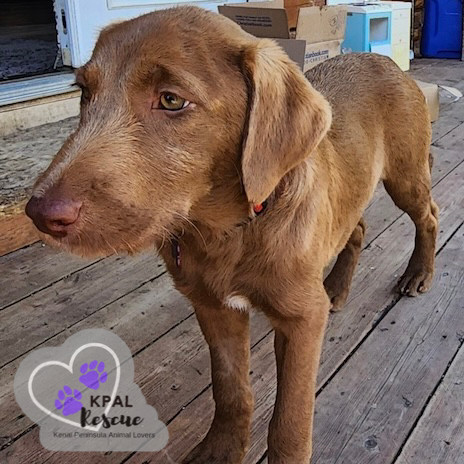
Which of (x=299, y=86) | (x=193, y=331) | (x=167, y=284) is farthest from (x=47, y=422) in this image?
(x=299, y=86)

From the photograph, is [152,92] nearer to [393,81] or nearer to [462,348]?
[393,81]

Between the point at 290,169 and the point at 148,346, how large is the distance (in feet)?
3.96

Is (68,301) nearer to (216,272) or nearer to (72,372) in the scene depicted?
(72,372)

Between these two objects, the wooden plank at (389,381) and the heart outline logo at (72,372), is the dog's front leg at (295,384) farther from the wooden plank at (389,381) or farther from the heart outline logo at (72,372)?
the heart outline logo at (72,372)

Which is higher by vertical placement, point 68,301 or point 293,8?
point 293,8

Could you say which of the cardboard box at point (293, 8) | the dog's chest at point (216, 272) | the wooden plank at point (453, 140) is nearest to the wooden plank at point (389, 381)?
the dog's chest at point (216, 272)

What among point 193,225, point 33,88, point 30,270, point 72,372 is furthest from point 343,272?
point 33,88

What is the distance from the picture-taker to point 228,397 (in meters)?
2.02

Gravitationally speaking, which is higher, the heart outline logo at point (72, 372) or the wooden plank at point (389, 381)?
the heart outline logo at point (72, 372)

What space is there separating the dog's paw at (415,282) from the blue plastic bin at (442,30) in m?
6.07

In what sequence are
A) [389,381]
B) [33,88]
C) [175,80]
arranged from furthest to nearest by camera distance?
[33,88], [389,381], [175,80]

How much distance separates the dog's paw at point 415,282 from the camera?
288 centimetres

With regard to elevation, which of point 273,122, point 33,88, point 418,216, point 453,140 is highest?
point 273,122

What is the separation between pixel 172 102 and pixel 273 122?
0.24m
